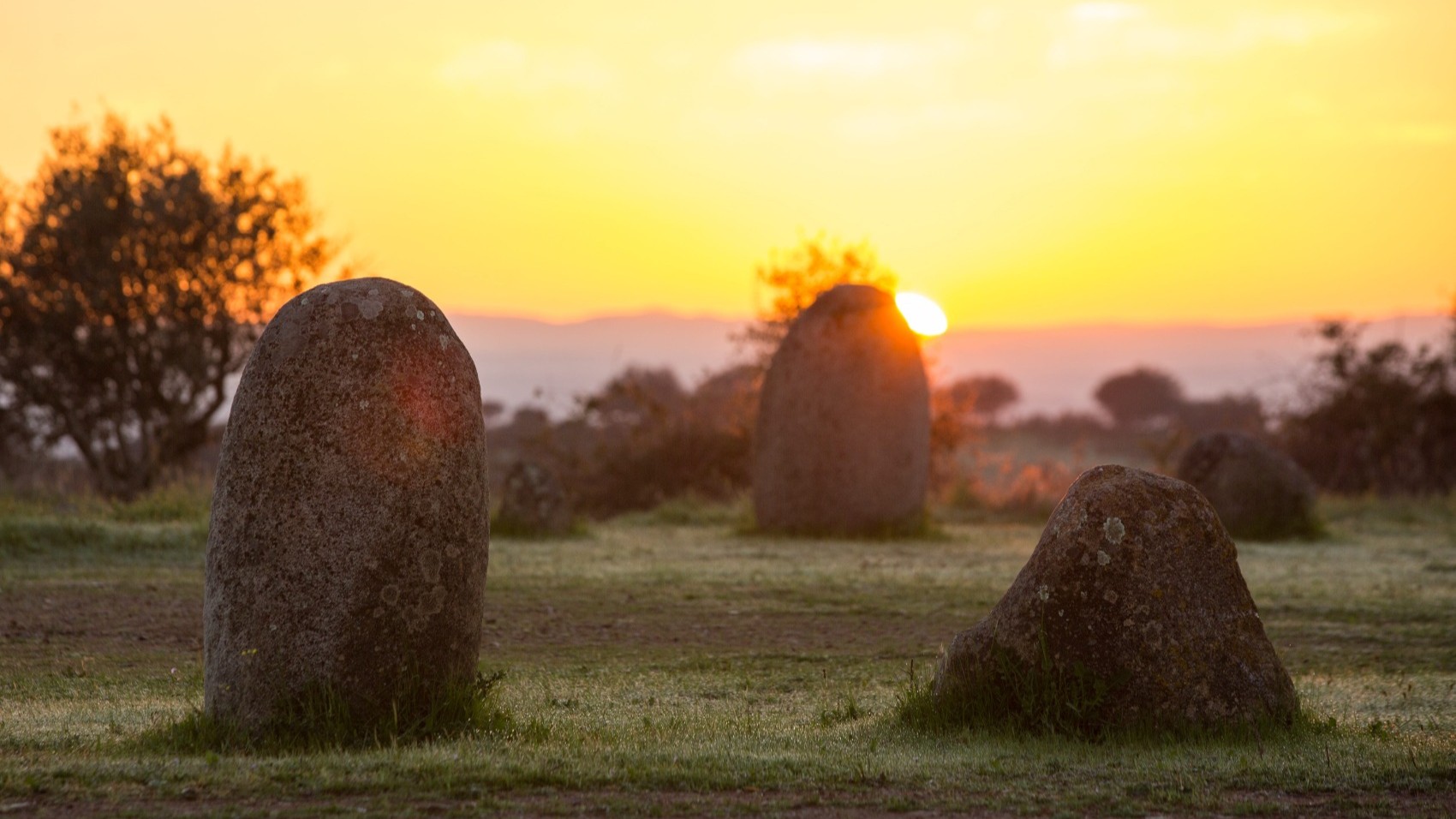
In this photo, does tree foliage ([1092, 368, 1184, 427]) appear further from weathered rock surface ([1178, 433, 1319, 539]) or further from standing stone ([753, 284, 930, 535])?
standing stone ([753, 284, 930, 535])

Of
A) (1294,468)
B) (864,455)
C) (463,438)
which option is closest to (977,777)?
(463,438)

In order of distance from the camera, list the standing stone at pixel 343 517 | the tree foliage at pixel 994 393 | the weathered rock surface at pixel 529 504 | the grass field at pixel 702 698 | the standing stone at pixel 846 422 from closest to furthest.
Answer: the grass field at pixel 702 698
the standing stone at pixel 343 517
the weathered rock surface at pixel 529 504
the standing stone at pixel 846 422
the tree foliage at pixel 994 393

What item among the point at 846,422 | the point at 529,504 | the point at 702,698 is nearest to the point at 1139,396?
the point at 846,422

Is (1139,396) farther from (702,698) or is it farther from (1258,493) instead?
(702,698)

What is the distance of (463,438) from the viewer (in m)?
6.80

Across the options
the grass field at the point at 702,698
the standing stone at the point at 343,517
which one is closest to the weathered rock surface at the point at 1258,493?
the grass field at the point at 702,698

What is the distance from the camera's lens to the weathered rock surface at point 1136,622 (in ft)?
22.7

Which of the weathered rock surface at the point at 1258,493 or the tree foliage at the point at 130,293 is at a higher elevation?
the tree foliage at the point at 130,293

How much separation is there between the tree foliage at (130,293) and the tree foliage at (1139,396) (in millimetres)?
47466

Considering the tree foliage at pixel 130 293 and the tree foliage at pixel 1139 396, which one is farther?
the tree foliage at pixel 1139 396

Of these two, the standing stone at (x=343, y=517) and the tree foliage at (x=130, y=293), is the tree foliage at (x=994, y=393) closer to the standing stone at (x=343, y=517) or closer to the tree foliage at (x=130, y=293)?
the tree foliage at (x=130, y=293)

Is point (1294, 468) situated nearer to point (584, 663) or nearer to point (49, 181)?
point (584, 663)

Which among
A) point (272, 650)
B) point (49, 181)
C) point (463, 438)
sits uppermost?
point (49, 181)

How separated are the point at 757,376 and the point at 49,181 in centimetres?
1284
